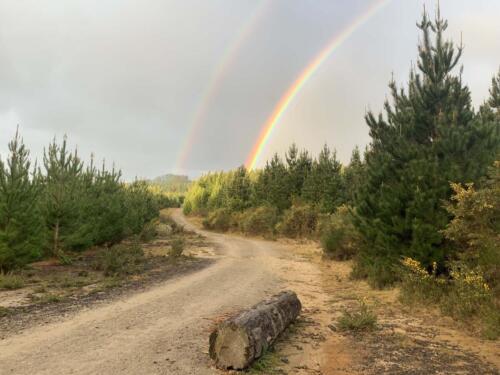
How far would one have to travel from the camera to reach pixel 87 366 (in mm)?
6465

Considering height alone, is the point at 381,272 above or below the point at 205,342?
above

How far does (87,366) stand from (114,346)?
3.56ft

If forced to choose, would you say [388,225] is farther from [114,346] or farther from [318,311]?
[114,346]

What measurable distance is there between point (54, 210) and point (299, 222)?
2626 centimetres

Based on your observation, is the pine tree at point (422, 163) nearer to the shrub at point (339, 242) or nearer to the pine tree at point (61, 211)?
the shrub at point (339, 242)

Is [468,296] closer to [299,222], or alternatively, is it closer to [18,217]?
[18,217]

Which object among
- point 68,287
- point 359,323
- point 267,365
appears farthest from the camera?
point 68,287

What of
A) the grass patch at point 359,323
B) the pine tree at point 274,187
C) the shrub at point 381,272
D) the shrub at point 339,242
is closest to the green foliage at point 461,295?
the shrub at point 381,272

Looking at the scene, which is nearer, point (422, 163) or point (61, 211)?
point (422, 163)

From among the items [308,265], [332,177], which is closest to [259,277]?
[308,265]

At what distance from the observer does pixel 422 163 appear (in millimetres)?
12305

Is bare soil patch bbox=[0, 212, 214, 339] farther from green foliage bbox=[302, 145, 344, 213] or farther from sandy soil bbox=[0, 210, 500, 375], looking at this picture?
green foliage bbox=[302, 145, 344, 213]

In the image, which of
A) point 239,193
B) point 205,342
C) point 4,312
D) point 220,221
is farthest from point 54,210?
point 239,193

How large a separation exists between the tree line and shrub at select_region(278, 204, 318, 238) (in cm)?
1648
